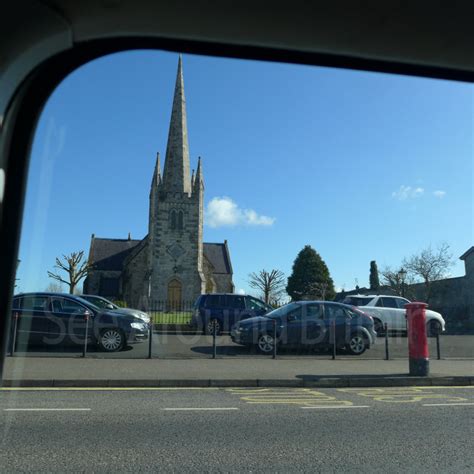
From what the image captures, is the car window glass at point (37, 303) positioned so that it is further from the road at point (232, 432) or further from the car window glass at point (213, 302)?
the car window glass at point (213, 302)

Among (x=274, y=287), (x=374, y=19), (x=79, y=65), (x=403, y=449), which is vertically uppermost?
(x=274, y=287)

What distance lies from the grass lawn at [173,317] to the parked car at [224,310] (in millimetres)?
2833

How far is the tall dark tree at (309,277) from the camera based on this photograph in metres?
60.1

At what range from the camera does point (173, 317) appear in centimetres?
2316

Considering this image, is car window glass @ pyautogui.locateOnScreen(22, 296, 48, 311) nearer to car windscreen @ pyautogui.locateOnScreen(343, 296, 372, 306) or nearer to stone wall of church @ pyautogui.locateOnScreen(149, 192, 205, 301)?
car windscreen @ pyautogui.locateOnScreen(343, 296, 372, 306)

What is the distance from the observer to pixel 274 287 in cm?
5253

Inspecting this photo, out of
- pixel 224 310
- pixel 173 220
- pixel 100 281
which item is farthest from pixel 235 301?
pixel 100 281

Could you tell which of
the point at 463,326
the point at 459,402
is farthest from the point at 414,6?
the point at 463,326

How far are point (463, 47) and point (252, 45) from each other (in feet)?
2.95

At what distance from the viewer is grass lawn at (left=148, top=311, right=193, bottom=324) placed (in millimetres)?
22062

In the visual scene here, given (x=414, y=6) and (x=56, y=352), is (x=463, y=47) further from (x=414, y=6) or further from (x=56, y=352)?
(x=56, y=352)

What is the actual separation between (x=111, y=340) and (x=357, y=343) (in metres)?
6.87

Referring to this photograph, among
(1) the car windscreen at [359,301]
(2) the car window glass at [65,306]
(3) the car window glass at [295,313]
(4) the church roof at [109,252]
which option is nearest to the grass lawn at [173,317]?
(1) the car windscreen at [359,301]

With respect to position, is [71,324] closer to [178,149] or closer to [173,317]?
[173,317]
